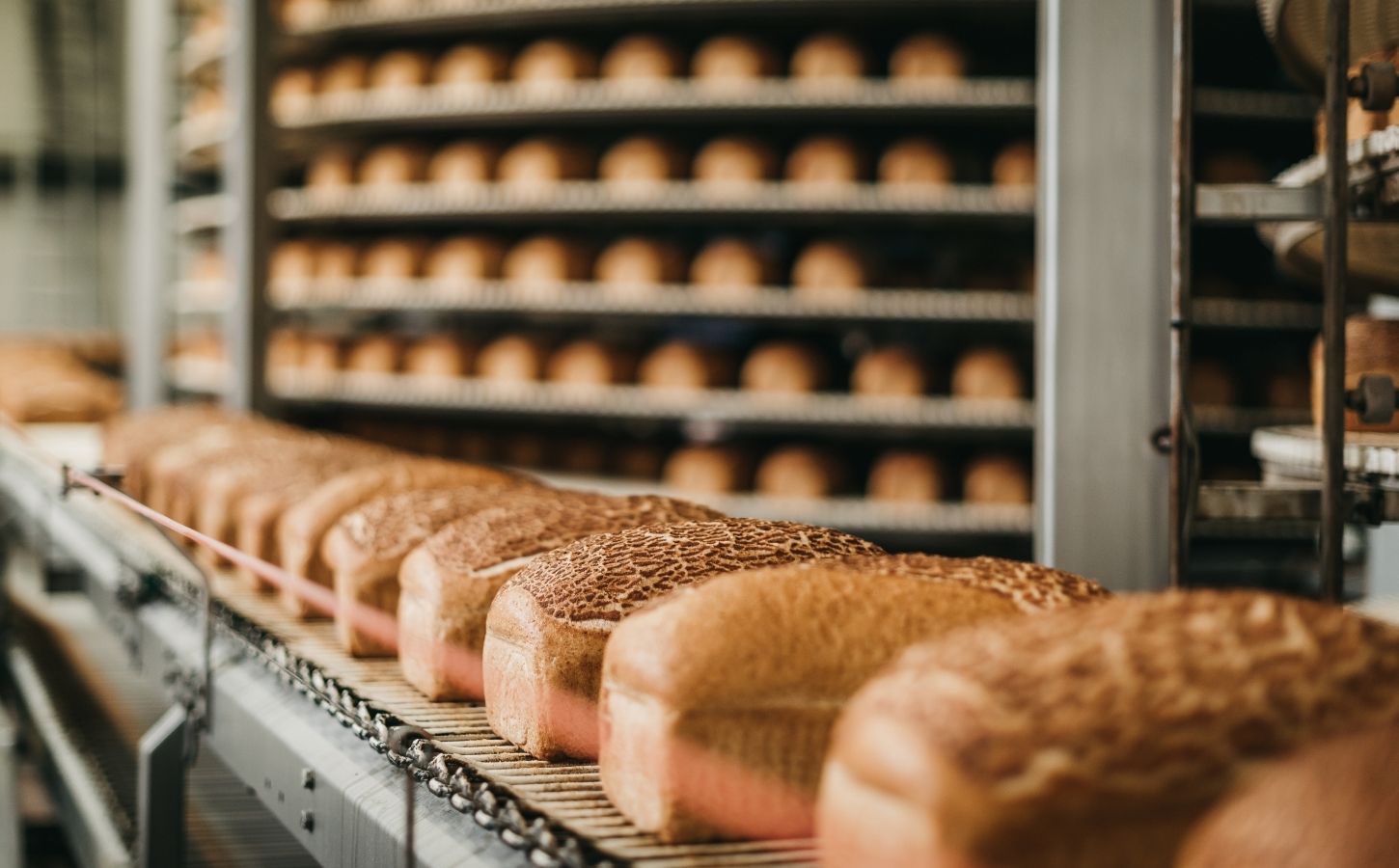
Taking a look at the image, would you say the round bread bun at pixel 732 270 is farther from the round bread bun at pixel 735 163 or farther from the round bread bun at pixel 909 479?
the round bread bun at pixel 909 479

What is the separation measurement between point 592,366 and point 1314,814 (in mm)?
3252

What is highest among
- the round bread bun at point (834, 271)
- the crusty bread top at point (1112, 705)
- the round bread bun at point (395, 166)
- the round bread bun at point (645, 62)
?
the round bread bun at point (645, 62)

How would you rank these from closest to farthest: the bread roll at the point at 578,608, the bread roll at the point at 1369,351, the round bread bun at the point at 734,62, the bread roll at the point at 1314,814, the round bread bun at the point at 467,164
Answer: the bread roll at the point at 1314,814 → the bread roll at the point at 578,608 → the bread roll at the point at 1369,351 → the round bread bun at the point at 734,62 → the round bread bun at the point at 467,164

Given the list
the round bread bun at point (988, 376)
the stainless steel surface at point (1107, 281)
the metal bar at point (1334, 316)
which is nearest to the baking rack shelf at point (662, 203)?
the round bread bun at point (988, 376)

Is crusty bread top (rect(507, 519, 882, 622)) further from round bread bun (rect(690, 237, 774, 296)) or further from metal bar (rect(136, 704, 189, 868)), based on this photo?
round bread bun (rect(690, 237, 774, 296))

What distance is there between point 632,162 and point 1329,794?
328cm

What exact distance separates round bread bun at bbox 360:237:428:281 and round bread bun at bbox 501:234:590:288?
1.22ft

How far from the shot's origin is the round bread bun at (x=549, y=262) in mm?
3738

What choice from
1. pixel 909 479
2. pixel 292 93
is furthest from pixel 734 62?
pixel 292 93

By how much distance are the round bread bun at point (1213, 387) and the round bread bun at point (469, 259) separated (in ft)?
6.82

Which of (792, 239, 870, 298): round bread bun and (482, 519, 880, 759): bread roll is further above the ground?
(792, 239, 870, 298): round bread bun

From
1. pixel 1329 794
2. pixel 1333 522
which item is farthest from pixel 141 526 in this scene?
pixel 1329 794

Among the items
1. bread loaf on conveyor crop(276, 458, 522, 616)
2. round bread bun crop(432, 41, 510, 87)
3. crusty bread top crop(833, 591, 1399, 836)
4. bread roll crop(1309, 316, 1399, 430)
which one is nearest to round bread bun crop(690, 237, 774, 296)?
A: round bread bun crop(432, 41, 510, 87)

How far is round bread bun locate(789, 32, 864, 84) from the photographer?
3383 millimetres
